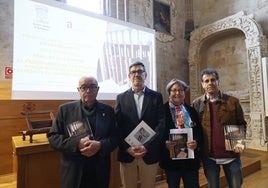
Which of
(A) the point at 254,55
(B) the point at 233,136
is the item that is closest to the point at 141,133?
A: (B) the point at 233,136

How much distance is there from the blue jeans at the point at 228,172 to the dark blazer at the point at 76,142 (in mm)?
748

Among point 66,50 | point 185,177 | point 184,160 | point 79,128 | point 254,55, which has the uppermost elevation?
point 254,55

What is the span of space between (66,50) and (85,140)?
7.29 feet

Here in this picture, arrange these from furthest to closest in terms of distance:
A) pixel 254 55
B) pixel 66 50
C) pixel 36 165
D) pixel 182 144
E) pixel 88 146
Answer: pixel 254 55, pixel 66 50, pixel 36 165, pixel 182 144, pixel 88 146

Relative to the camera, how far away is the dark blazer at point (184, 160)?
4.90 feet

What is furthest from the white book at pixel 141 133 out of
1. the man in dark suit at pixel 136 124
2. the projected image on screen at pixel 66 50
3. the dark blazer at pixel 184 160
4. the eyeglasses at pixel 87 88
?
the projected image on screen at pixel 66 50

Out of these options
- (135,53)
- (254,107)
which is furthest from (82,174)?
(254,107)

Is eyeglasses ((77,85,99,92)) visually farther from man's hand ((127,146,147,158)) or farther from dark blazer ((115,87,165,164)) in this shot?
man's hand ((127,146,147,158))

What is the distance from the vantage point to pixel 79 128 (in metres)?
1.39

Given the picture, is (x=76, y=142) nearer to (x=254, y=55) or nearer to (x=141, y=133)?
(x=141, y=133)

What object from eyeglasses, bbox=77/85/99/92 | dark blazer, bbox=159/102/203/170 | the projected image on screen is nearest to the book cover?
eyeglasses, bbox=77/85/99/92

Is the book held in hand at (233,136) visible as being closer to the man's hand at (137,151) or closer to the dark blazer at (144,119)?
the dark blazer at (144,119)

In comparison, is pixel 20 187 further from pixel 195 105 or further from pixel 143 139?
pixel 195 105

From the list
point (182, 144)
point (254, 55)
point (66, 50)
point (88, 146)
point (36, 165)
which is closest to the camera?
point (88, 146)
